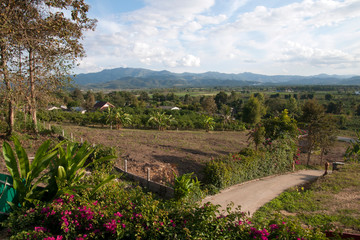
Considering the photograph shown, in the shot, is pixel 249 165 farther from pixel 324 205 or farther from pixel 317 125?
pixel 317 125

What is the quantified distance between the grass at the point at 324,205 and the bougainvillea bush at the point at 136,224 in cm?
242

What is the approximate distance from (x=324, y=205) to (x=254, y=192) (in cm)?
214

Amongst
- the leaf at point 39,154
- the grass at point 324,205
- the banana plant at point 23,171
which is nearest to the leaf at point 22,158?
the banana plant at point 23,171

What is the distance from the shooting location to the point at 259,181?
962 centimetres

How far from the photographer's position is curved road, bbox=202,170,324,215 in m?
6.97

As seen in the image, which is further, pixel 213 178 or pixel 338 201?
pixel 213 178

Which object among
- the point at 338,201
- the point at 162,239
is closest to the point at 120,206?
the point at 162,239

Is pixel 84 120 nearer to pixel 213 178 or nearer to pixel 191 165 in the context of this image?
pixel 191 165

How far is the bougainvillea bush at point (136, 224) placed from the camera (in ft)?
10.5

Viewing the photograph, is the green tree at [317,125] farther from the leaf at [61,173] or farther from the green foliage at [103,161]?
the leaf at [61,173]

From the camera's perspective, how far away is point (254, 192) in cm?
807

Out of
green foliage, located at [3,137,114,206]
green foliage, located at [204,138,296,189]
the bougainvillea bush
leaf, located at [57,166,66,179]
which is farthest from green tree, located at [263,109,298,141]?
leaf, located at [57,166,66,179]

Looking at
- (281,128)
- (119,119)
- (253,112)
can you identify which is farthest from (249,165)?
(253,112)

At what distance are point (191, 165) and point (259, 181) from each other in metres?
3.18
